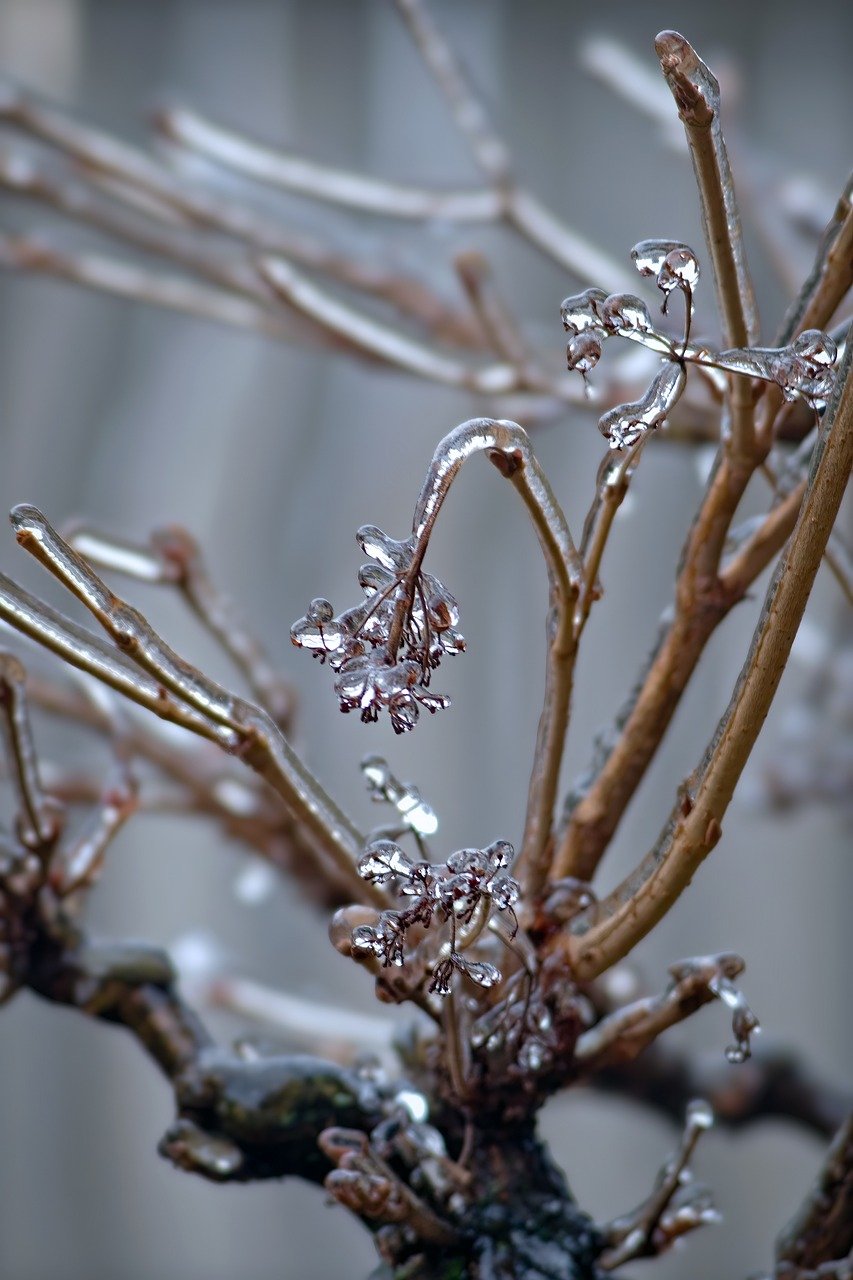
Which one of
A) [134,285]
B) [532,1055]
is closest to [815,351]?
[532,1055]

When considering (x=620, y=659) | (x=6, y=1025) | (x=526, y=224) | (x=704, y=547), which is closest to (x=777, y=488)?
(x=704, y=547)

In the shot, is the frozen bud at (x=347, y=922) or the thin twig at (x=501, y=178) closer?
the frozen bud at (x=347, y=922)

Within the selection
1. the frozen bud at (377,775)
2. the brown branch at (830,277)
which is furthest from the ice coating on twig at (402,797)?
the brown branch at (830,277)

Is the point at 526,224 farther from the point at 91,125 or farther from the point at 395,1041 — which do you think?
the point at 395,1041

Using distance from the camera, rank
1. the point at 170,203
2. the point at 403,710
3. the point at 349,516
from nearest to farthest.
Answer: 1. the point at 403,710
2. the point at 170,203
3. the point at 349,516

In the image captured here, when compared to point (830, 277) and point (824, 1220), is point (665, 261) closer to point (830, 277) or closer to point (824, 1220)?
point (830, 277)

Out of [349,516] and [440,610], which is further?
[349,516]

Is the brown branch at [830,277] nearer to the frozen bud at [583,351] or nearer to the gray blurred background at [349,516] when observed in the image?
the frozen bud at [583,351]
